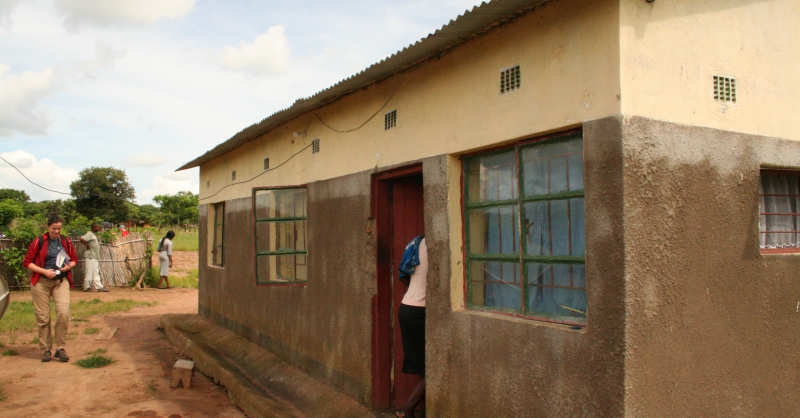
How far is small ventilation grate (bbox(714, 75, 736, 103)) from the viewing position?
13.1ft

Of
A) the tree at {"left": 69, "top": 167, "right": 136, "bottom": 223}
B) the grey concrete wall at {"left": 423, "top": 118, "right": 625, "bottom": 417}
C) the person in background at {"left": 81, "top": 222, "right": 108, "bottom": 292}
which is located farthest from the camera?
the tree at {"left": 69, "top": 167, "right": 136, "bottom": 223}

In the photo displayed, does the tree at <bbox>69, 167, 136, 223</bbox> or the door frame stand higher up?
the tree at <bbox>69, 167, 136, 223</bbox>

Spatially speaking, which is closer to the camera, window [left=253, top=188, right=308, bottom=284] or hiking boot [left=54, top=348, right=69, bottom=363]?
window [left=253, top=188, right=308, bottom=284]

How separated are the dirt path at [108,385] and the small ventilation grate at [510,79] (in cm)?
478

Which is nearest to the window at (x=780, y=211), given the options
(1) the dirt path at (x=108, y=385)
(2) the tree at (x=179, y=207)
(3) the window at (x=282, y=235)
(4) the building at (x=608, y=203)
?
(4) the building at (x=608, y=203)

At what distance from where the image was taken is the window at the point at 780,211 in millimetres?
4543

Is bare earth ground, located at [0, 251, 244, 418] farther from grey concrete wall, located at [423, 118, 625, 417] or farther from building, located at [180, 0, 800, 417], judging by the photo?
building, located at [180, 0, 800, 417]

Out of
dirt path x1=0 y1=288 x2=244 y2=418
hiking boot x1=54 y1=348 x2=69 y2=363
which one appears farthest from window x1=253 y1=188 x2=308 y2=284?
hiking boot x1=54 y1=348 x2=69 y2=363

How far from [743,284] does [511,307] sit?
1.51 m

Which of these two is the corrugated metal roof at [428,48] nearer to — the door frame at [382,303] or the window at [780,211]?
the door frame at [382,303]

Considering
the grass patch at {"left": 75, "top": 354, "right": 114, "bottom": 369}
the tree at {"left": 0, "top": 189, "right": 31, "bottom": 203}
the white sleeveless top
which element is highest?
the tree at {"left": 0, "top": 189, "right": 31, "bottom": 203}

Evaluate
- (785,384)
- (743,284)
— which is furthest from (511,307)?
(785,384)

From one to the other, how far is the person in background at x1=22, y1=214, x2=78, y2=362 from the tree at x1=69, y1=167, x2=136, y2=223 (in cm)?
3705

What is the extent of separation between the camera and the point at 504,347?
4.30 meters
